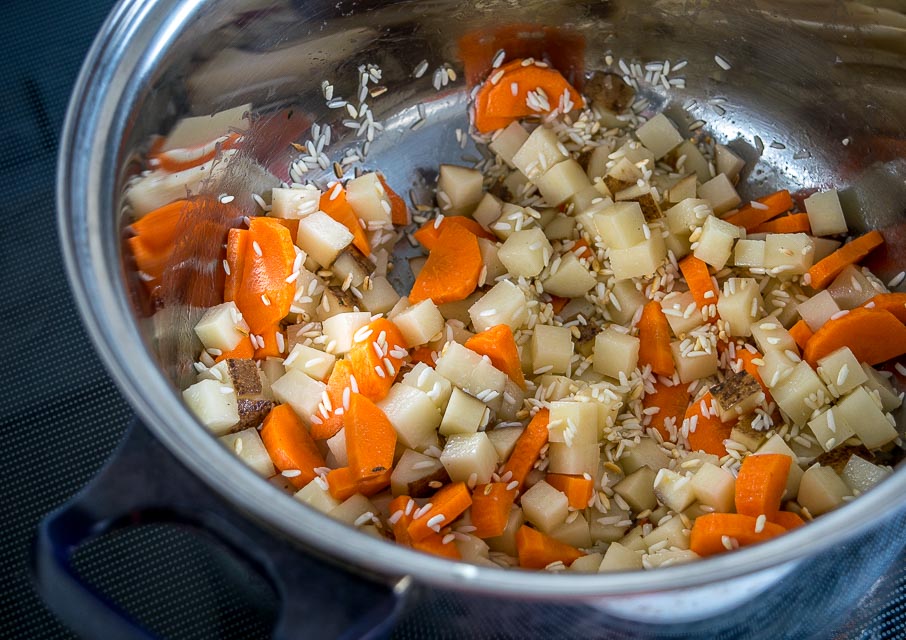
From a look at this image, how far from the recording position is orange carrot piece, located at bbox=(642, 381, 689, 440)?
1.51 m

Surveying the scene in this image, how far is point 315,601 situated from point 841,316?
1025 mm

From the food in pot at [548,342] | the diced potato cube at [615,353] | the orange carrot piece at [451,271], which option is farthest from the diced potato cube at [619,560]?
the orange carrot piece at [451,271]

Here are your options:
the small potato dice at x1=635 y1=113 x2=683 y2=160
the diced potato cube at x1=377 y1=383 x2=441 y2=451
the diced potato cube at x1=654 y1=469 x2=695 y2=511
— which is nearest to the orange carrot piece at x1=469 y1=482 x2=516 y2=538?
the diced potato cube at x1=377 y1=383 x2=441 y2=451

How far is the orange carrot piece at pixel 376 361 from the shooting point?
1442 mm

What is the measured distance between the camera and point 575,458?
1390 mm

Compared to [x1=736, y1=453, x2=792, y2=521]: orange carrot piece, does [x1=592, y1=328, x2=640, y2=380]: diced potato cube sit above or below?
above

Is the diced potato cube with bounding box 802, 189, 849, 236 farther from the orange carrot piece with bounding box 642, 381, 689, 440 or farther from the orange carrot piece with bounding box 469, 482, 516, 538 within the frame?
the orange carrot piece with bounding box 469, 482, 516, 538

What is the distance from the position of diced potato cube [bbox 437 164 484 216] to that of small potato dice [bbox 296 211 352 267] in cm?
25

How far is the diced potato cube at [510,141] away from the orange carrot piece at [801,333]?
2.05ft

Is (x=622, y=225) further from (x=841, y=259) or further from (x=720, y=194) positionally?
(x=841, y=259)

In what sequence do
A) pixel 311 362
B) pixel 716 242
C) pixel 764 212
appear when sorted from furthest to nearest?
pixel 764 212 → pixel 716 242 → pixel 311 362

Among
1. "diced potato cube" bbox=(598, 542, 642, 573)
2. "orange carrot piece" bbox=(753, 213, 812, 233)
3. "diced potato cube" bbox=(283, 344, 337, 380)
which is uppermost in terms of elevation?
"orange carrot piece" bbox=(753, 213, 812, 233)

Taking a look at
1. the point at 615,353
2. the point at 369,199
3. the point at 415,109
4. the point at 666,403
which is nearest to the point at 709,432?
the point at 666,403

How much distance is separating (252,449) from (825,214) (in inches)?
43.4
